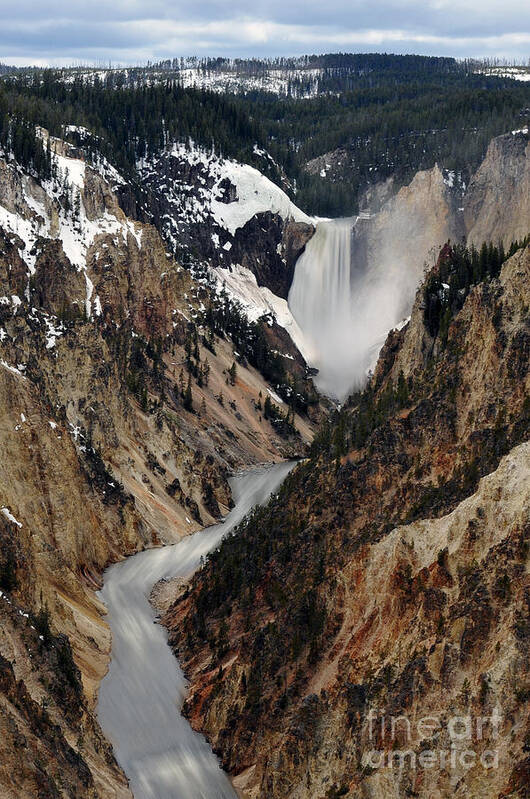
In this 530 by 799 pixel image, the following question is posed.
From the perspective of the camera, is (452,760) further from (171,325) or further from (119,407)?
(171,325)

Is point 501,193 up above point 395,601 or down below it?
above

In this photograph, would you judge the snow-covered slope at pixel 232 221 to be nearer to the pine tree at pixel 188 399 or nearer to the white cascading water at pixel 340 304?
the white cascading water at pixel 340 304

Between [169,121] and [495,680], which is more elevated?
[169,121]

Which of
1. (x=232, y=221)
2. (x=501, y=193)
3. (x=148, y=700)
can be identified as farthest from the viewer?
(x=232, y=221)

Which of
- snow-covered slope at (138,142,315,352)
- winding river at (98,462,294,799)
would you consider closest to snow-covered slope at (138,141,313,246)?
snow-covered slope at (138,142,315,352)

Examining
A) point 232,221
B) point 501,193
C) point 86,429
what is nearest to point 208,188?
point 232,221

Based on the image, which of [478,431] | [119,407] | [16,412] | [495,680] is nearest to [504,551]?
[495,680]

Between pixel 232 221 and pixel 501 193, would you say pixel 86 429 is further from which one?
pixel 501 193
